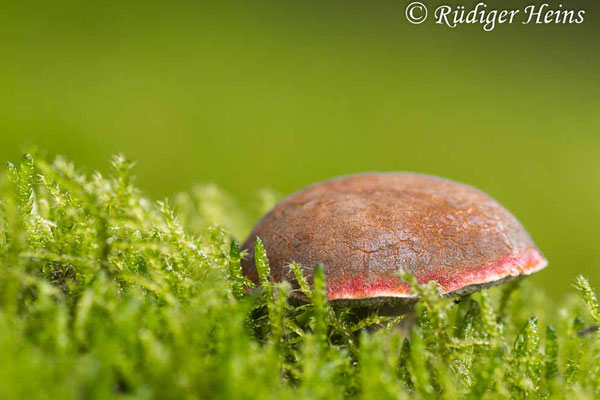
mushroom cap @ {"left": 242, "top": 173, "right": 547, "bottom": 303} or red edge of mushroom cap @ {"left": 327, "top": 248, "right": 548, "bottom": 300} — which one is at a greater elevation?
mushroom cap @ {"left": 242, "top": 173, "right": 547, "bottom": 303}

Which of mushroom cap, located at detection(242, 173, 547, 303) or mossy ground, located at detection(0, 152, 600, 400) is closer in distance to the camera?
mossy ground, located at detection(0, 152, 600, 400)

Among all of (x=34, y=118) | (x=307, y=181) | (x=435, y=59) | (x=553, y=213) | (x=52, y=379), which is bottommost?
(x=52, y=379)

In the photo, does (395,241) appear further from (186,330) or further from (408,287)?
(186,330)

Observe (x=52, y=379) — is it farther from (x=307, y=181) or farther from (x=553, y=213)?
(x=553, y=213)

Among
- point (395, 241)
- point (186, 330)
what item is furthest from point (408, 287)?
point (186, 330)

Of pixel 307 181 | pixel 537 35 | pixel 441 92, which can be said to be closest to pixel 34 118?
pixel 307 181
